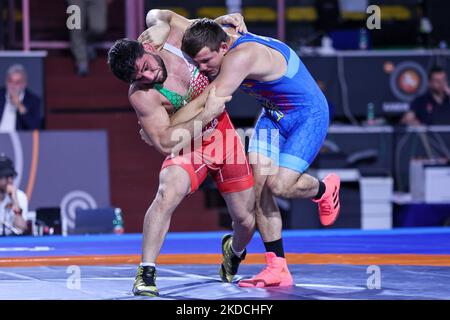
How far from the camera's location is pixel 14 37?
11570 mm

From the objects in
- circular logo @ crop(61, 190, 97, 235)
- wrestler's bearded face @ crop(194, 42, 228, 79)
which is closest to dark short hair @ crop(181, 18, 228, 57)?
wrestler's bearded face @ crop(194, 42, 228, 79)

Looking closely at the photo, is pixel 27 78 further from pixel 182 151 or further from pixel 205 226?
pixel 182 151

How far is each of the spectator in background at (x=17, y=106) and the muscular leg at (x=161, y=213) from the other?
4.44 meters

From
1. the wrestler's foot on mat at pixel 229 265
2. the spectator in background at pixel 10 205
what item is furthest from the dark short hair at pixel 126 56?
the spectator in background at pixel 10 205

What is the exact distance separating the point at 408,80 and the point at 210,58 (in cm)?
574

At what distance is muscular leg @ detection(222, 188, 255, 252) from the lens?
5.37 meters

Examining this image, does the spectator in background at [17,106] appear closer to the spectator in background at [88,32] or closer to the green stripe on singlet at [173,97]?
the spectator in background at [88,32]

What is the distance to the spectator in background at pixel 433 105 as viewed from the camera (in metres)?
9.91

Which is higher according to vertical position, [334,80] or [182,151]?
[334,80]

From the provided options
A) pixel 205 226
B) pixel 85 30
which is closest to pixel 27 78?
pixel 85 30

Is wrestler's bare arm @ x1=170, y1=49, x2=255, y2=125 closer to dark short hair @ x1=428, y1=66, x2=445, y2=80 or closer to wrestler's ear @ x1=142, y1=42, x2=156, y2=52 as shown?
wrestler's ear @ x1=142, y1=42, x2=156, y2=52

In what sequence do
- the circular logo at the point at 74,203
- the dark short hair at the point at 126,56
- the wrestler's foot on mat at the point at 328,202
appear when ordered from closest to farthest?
the dark short hair at the point at 126,56
the wrestler's foot on mat at the point at 328,202
the circular logo at the point at 74,203
